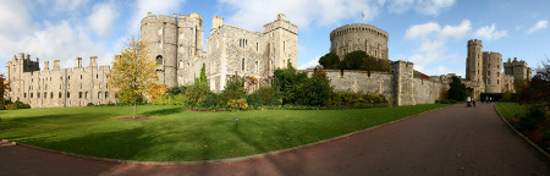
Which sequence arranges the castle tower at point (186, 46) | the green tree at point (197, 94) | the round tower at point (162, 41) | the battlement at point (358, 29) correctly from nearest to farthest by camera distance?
the green tree at point (197, 94)
the round tower at point (162, 41)
the castle tower at point (186, 46)
the battlement at point (358, 29)

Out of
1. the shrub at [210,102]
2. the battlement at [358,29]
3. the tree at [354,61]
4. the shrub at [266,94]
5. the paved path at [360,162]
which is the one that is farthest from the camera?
the battlement at [358,29]

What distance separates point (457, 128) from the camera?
1095 centimetres

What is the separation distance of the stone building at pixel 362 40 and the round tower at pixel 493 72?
91.6 feet

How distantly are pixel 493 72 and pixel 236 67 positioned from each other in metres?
68.2

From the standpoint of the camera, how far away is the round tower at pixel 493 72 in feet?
199

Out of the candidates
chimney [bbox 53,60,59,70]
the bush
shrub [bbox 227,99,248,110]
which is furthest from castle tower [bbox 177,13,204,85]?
chimney [bbox 53,60,59,70]

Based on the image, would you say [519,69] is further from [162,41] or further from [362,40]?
[162,41]

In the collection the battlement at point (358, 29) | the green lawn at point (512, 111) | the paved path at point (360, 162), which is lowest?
the paved path at point (360, 162)

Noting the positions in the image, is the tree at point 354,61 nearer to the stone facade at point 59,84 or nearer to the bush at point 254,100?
the bush at point 254,100

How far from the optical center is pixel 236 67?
3328cm

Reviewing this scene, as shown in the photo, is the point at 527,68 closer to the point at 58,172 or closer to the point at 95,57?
the point at 58,172

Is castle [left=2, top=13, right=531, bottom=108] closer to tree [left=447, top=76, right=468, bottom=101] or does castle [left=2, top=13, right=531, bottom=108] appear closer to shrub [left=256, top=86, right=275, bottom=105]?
tree [left=447, top=76, right=468, bottom=101]

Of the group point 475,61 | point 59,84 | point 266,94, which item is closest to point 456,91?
point 475,61

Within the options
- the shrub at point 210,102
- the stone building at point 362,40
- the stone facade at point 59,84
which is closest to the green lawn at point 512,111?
the shrub at point 210,102
